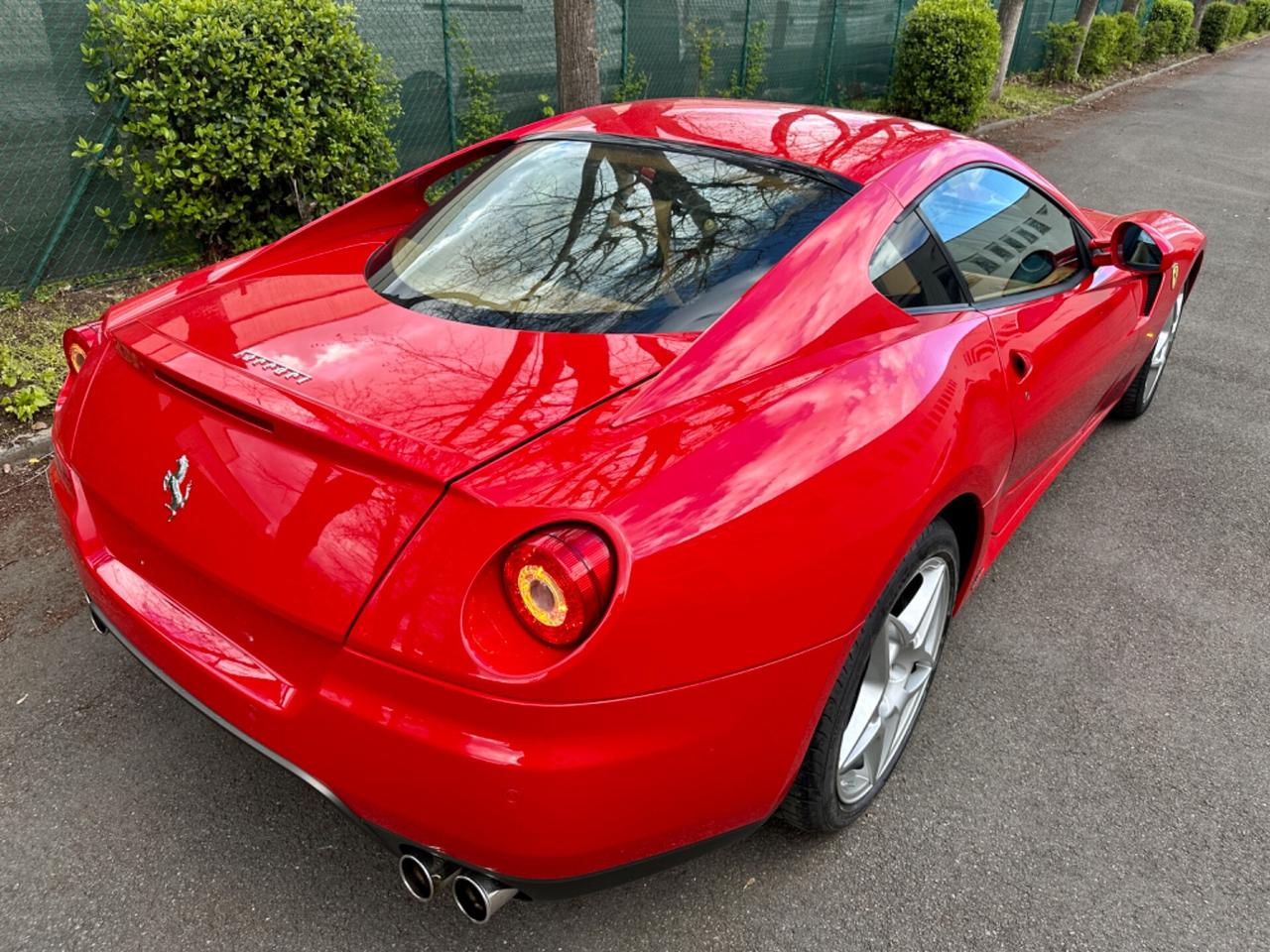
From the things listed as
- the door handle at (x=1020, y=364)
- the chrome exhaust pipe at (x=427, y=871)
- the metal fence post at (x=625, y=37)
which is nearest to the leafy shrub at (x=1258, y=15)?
the metal fence post at (x=625, y=37)

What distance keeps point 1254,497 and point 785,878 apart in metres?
3.03

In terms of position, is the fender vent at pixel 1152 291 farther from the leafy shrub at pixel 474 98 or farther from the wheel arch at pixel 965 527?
the leafy shrub at pixel 474 98

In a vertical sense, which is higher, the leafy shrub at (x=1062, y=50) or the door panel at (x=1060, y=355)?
the door panel at (x=1060, y=355)

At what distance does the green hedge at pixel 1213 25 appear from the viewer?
2266 cm

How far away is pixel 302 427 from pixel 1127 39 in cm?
2027

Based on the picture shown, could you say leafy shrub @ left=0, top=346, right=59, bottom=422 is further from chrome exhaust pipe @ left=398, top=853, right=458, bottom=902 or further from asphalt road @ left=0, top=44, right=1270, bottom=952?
chrome exhaust pipe @ left=398, top=853, right=458, bottom=902

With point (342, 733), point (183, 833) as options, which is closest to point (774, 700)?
point (342, 733)

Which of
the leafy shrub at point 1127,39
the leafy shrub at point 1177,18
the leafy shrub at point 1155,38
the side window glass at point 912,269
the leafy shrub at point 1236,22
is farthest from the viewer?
the leafy shrub at point 1236,22

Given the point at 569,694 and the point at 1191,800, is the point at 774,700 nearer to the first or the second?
the point at 569,694

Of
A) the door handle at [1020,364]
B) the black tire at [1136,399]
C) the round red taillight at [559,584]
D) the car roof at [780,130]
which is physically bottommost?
the black tire at [1136,399]

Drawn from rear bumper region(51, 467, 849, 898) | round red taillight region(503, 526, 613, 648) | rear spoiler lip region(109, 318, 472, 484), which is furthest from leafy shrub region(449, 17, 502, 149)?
round red taillight region(503, 526, 613, 648)

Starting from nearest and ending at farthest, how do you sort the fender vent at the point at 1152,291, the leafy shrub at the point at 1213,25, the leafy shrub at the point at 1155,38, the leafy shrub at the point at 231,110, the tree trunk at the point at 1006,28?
the fender vent at the point at 1152,291 < the leafy shrub at the point at 231,110 < the tree trunk at the point at 1006,28 < the leafy shrub at the point at 1155,38 < the leafy shrub at the point at 1213,25

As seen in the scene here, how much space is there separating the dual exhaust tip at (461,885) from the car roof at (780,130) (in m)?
1.80

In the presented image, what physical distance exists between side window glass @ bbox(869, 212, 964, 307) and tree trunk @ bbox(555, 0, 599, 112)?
14.5 ft
